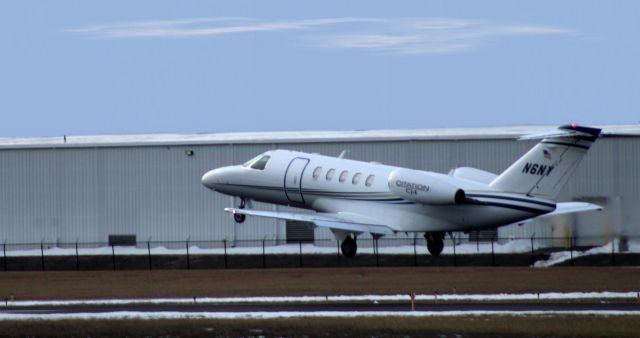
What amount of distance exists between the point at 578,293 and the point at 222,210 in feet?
80.2

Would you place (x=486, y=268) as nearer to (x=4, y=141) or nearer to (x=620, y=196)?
(x=620, y=196)

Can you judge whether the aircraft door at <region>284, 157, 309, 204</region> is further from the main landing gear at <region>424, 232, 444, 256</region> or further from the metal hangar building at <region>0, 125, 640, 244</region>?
the metal hangar building at <region>0, 125, 640, 244</region>

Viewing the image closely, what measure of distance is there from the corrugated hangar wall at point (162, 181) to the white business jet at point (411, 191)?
14.6m

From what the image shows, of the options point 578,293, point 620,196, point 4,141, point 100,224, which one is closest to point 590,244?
point 620,196

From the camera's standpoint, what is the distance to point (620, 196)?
64.1 meters

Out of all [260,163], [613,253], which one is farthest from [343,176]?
[613,253]

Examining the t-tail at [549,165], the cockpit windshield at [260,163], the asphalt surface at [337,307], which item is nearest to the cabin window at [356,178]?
the cockpit windshield at [260,163]

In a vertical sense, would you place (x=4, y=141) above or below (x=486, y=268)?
above

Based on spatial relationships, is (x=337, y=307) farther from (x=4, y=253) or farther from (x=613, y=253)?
(x=4, y=253)

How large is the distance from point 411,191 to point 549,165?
14.9ft

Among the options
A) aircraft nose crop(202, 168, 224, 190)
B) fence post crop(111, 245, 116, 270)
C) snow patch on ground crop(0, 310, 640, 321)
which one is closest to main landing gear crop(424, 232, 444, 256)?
snow patch on ground crop(0, 310, 640, 321)

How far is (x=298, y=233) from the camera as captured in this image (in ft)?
220

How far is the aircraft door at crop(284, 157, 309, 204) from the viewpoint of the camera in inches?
1977

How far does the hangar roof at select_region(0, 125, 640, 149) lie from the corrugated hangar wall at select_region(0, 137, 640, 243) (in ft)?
0.90
